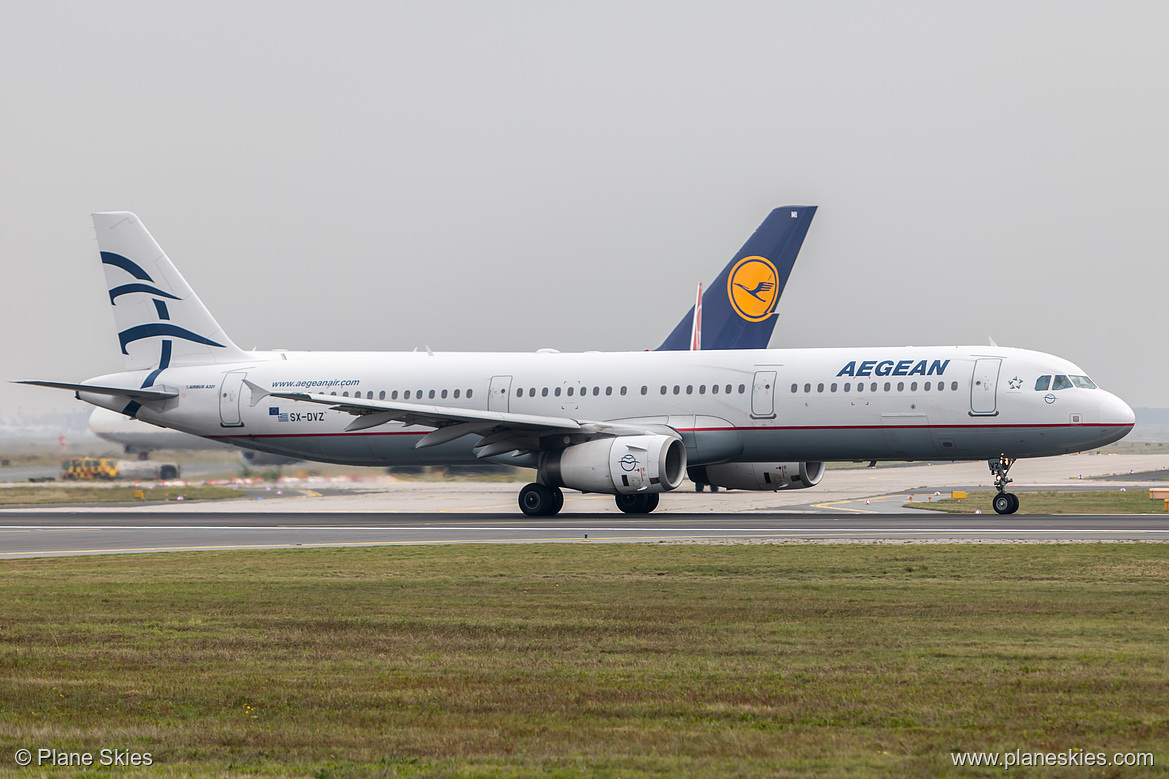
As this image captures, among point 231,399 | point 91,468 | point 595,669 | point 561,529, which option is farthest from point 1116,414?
point 91,468

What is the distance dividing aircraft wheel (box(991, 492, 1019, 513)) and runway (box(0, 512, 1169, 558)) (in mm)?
A: 1245

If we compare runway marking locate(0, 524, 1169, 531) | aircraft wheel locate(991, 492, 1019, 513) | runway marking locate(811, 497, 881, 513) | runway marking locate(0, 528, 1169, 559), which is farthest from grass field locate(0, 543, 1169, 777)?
runway marking locate(811, 497, 881, 513)

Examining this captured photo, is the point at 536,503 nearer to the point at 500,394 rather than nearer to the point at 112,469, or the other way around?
the point at 500,394

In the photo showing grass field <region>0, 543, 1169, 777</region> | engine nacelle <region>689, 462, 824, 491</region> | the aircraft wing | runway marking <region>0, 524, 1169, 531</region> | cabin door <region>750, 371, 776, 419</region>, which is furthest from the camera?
engine nacelle <region>689, 462, 824, 491</region>

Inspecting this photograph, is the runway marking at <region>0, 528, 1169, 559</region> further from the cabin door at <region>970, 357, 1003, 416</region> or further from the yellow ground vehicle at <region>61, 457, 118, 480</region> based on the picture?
the yellow ground vehicle at <region>61, 457, 118, 480</region>

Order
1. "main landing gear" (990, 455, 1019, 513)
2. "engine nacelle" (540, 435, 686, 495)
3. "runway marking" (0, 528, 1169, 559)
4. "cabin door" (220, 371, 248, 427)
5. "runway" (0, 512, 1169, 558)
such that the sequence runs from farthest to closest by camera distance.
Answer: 1. "cabin door" (220, 371, 248, 427)
2. "main landing gear" (990, 455, 1019, 513)
3. "engine nacelle" (540, 435, 686, 495)
4. "runway" (0, 512, 1169, 558)
5. "runway marking" (0, 528, 1169, 559)

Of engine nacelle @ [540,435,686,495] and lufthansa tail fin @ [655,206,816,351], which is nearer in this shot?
engine nacelle @ [540,435,686,495]

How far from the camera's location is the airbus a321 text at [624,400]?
100 ft

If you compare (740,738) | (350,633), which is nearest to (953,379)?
(350,633)

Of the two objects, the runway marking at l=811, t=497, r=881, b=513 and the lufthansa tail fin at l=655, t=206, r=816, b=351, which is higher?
the lufthansa tail fin at l=655, t=206, r=816, b=351

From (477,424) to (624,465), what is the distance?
13.7 feet

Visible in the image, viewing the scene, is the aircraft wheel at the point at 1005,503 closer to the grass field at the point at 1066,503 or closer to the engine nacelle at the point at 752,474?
the grass field at the point at 1066,503

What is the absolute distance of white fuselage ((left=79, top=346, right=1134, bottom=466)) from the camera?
30.4 m

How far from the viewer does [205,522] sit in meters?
31.8
